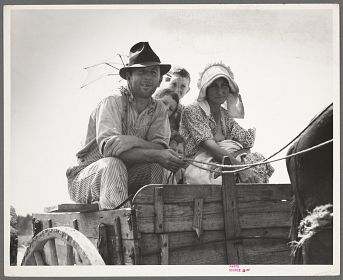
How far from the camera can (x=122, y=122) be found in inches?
199

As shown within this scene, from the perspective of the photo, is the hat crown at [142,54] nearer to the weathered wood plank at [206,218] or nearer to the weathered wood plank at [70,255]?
the weathered wood plank at [206,218]

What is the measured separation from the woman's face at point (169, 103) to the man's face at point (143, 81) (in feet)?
0.60

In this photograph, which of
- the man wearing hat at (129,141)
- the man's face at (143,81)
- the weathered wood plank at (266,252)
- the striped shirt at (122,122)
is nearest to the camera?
the weathered wood plank at (266,252)

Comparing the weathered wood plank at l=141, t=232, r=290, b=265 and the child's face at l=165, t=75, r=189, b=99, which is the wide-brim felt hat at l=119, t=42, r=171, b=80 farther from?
the weathered wood plank at l=141, t=232, r=290, b=265

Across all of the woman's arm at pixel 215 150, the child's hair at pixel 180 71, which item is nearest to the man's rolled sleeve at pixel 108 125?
the child's hair at pixel 180 71

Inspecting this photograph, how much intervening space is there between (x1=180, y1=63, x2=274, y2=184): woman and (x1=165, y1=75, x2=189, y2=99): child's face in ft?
0.39

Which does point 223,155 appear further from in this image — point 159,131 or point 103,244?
point 103,244

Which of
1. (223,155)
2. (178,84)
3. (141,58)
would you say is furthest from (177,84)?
(223,155)

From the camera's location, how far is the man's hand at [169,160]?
488cm

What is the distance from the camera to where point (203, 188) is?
455cm

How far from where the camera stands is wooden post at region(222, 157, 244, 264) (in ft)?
15.1

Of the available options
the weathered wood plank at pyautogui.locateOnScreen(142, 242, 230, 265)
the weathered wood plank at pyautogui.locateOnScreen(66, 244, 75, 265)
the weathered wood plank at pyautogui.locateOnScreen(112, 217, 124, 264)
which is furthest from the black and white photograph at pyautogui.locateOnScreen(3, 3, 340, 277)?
the weathered wood plank at pyautogui.locateOnScreen(112, 217, 124, 264)

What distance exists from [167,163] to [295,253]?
1.14 metres

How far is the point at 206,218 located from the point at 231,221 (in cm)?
19
